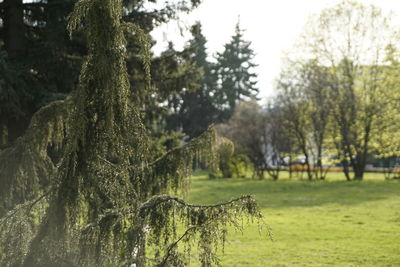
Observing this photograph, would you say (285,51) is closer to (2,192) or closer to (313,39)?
(313,39)

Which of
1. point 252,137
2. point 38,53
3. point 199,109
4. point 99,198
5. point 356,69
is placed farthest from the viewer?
point 199,109

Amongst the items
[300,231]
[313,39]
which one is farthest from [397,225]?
[313,39]

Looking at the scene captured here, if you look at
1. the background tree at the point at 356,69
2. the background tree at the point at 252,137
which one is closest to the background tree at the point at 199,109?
the background tree at the point at 252,137

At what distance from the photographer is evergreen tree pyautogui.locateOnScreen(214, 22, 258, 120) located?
52781 mm

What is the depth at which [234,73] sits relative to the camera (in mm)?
57438

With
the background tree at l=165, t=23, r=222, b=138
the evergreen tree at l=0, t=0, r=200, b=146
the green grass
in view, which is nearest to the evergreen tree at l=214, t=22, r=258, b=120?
the background tree at l=165, t=23, r=222, b=138

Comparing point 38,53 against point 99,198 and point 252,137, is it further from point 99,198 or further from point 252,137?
point 252,137

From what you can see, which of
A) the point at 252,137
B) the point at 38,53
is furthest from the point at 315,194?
the point at 38,53

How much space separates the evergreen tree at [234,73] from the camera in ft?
173

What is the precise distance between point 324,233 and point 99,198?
9332mm

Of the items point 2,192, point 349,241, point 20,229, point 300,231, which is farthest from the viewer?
point 300,231

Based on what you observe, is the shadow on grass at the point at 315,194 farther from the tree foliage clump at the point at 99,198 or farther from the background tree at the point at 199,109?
the background tree at the point at 199,109

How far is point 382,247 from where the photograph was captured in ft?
33.3

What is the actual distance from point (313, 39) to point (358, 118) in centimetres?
602
